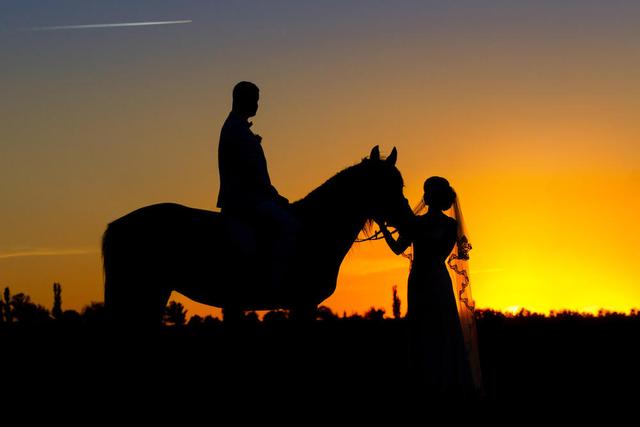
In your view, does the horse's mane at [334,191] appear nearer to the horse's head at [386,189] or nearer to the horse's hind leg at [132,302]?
the horse's head at [386,189]

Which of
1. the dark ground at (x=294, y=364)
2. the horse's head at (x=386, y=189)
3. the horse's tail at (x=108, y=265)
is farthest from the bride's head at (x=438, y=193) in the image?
the horse's tail at (x=108, y=265)

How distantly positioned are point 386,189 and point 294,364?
3.55 meters

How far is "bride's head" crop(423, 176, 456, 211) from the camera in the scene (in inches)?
524

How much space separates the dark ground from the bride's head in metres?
2.35

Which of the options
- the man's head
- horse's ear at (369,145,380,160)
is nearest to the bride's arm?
horse's ear at (369,145,380,160)

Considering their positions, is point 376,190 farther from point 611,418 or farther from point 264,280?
point 611,418

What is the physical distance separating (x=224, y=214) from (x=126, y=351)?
6.94ft

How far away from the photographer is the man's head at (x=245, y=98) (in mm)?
12828

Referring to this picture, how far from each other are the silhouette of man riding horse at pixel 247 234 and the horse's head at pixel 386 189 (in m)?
0.01

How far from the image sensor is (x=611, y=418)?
11898 mm

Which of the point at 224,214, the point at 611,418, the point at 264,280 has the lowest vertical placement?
the point at 611,418

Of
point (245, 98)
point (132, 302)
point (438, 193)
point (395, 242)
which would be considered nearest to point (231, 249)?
point (132, 302)

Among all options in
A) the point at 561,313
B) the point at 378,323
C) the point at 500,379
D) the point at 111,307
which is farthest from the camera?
the point at 561,313

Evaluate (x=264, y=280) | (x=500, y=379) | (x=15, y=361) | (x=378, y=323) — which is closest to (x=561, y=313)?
(x=378, y=323)
